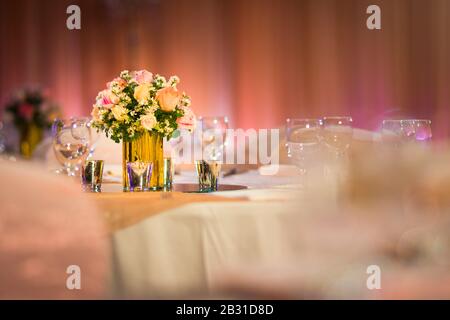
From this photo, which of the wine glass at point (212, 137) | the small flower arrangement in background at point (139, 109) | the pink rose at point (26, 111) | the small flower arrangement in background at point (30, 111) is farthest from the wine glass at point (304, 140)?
the pink rose at point (26, 111)

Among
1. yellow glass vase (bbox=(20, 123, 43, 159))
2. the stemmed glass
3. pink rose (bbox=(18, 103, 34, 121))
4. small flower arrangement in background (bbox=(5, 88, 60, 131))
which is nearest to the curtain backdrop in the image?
small flower arrangement in background (bbox=(5, 88, 60, 131))

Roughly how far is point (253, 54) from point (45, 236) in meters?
5.50

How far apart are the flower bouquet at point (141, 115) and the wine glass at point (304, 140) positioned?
0.31 metres

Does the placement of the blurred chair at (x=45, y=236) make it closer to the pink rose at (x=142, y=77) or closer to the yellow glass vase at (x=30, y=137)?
the pink rose at (x=142, y=77)

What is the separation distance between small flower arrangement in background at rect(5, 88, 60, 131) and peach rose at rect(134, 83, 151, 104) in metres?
5.01

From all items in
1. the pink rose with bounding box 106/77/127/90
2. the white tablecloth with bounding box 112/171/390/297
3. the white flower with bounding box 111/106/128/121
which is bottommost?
the white tablecloth with bounding box 112/171/390/297

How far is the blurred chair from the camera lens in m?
1.05

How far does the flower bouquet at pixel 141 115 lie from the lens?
2.10 metres

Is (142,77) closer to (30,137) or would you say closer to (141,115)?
(141,115)

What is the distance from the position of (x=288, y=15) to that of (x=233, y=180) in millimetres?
4072

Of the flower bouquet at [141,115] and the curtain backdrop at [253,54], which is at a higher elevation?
the curtain backdrop at [253,54]

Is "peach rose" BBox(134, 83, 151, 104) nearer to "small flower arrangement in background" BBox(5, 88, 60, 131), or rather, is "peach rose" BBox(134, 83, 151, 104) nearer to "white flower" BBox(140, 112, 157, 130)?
"white flower" BBox(140, 112, 157, 130)
